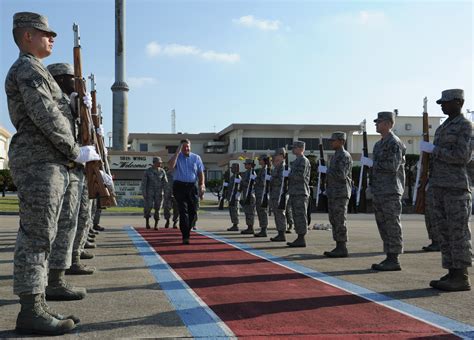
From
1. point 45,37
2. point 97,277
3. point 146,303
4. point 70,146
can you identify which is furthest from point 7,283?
point 45,37

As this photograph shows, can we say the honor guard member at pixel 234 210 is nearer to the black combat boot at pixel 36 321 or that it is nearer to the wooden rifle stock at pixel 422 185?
the wooden rifle stock at pixel 422 185

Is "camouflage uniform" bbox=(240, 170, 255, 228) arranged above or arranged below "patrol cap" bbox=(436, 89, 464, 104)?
below

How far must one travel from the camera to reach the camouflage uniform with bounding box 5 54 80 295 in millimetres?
3443

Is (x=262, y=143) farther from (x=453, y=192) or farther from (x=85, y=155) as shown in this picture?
(x=85, y=155)

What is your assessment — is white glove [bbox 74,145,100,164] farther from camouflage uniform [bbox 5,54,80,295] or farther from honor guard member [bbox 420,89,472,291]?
honor guard member [bbox 420,89,472,291]

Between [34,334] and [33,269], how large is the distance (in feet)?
1.41

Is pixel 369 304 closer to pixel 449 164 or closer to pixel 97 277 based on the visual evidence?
pixel 449 164

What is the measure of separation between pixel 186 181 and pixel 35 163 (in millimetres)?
6233

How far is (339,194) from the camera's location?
8.03 meters

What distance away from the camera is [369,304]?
445 cm

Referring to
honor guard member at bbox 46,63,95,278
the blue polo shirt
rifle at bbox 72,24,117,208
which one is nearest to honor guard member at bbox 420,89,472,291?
rifle at bbox 72,24,117,208

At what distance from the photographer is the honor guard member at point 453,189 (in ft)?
17.6

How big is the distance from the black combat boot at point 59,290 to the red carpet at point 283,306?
1096mm

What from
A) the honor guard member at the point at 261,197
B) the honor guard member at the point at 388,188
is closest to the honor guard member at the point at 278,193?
the honor guard member at the point at 261,197
